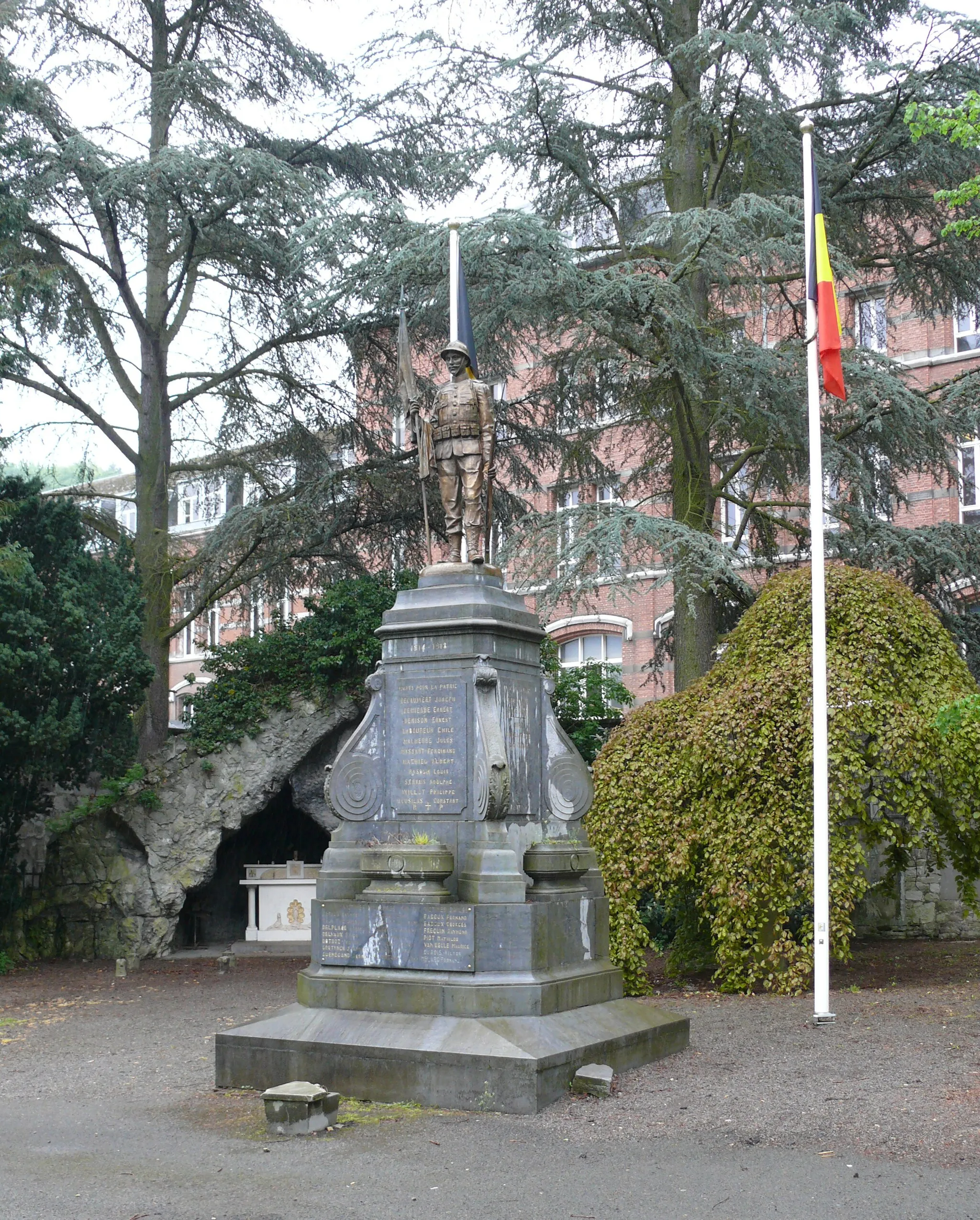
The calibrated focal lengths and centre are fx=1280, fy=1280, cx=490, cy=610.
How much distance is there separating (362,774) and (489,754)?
993 mm

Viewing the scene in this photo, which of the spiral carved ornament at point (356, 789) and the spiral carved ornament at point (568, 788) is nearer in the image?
the spiral carved ornament at point (356, 789)

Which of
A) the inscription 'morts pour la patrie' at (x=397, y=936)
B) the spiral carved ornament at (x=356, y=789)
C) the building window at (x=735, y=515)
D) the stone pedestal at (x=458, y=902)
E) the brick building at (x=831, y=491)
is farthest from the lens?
the brick building at (x=831, y=491)

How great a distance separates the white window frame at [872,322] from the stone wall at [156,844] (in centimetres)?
998

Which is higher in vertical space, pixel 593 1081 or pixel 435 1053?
pixel 435 1053

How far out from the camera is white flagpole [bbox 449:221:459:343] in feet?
33.6

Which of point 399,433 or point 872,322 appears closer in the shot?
point 399,433

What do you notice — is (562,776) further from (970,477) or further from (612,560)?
(970,477)

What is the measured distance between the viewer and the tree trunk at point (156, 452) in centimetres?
1970

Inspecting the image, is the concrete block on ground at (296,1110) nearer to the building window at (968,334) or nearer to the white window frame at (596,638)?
the building window at (968,334)

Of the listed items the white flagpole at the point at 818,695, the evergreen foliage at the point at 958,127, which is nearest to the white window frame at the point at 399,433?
the evergreen foliage at the point at 958,127

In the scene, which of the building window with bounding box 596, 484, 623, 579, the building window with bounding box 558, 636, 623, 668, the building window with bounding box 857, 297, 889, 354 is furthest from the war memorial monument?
the building window with bounding box 558, 636, 623, 668

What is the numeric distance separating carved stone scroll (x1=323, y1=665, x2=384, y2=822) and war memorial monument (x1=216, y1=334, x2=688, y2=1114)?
0.04ft

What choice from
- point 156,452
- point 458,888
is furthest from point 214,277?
point 458,888

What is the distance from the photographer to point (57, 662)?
15844 millimetres
